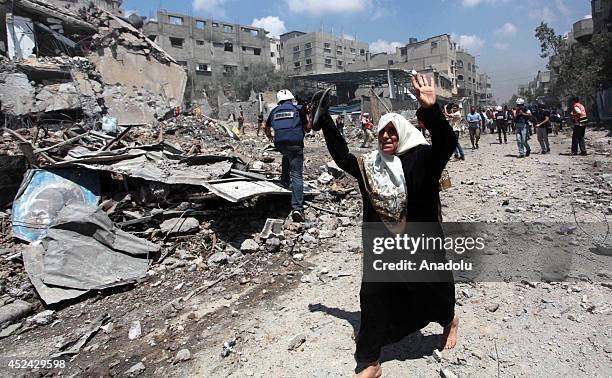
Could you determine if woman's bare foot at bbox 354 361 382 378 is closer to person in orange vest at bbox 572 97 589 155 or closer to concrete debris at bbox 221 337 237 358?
A: concrete debris at bbox 221 337 237 358

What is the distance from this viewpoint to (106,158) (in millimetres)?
4961

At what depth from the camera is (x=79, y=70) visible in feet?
42.2

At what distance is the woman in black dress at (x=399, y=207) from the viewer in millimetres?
1966

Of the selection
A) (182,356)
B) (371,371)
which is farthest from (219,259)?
(371,371)

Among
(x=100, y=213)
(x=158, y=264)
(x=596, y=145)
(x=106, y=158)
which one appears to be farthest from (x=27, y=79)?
(x=596, y=145)

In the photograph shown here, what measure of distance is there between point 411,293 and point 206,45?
46.1 m

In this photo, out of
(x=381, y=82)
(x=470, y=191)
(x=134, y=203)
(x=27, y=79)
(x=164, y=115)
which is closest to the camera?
(x=134, y=203)

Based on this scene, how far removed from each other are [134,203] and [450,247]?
3.79 meters

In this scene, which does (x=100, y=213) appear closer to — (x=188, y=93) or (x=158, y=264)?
(x=158, y=264)

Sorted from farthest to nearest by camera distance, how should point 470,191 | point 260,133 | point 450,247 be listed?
point 260,133 → point 470,191 → point 450,247

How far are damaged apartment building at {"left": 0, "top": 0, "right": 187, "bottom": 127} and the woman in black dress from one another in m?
11.1

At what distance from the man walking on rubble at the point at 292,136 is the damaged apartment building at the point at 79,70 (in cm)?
875

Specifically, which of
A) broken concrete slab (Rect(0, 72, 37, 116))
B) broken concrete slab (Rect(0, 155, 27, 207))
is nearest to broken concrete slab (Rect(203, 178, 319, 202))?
broken concrete slab (Rect(0, 155, 27, 207))

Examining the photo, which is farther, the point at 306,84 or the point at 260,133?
the point at 306,84
